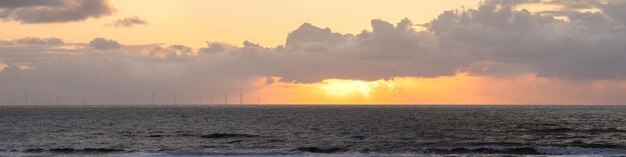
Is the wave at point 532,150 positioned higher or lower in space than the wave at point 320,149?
lower

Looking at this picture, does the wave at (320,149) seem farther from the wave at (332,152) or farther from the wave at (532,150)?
the wave at (532,150)

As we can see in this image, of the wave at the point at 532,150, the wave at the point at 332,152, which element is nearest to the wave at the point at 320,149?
the wave at the point at 332,152

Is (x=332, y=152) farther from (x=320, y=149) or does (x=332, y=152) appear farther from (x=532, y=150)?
(x=532, y=150)

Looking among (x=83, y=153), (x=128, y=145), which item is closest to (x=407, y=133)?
(x=128, y=145)

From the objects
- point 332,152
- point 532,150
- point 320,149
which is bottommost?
point 532,150

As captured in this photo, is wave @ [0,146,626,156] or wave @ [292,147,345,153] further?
wave @ [292,147,345,153]

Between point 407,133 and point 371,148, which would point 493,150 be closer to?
point 371,148

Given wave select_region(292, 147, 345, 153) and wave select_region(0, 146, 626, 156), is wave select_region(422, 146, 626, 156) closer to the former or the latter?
wave select_region(0, 146, 626, 156)

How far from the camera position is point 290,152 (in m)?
70.8

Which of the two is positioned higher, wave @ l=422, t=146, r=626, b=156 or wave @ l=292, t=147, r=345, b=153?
wave @ l=292, t=147, r=345, b=153

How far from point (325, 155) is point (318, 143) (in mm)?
15326

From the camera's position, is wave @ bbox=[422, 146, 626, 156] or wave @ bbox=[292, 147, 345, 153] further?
wave @ bbox=[292, 147, 345, 153]

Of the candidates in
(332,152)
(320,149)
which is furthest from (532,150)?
(320,149)

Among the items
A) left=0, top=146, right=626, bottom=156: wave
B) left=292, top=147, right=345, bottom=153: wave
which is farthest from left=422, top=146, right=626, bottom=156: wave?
left=292, top=147, right=345, bottom=153: wave
